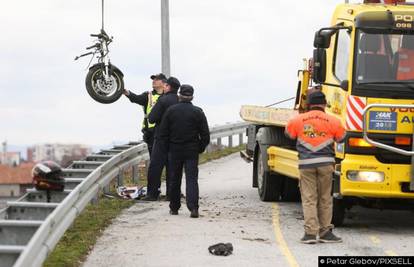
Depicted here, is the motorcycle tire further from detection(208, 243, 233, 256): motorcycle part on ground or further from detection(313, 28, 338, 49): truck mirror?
detection(208, 243, 233, 256): motorcycle part on ground

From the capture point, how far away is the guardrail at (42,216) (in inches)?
258

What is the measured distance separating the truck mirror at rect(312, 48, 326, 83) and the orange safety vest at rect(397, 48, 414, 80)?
0.99 meters

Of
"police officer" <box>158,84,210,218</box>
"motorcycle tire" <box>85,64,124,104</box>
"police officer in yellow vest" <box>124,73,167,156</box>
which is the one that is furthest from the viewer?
"motorcycle tire" <box>85,64,124,104</box>

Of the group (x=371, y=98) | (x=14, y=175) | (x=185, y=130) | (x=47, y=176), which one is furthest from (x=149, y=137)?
(x=47, y=176)

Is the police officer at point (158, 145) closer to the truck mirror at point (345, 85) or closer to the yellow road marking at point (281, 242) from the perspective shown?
the yellow road marking at point (281, 242)

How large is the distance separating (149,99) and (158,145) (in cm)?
131

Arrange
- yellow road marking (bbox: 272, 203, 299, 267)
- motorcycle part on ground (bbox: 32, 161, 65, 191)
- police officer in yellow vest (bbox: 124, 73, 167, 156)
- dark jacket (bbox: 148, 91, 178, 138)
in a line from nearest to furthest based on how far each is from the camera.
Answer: motorcycle part on ground (bbox: 32, 161, 65, 191), yellow road marking (bbox: 272, 203, 299, 267), dark jacket (bbox: 148, 91, 178, 138), police officer in yellow vest (bbox: 124, 73, 167, 156)

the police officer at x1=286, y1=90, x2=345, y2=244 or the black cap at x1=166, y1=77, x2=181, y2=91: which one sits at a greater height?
the black cap at x1=166, y1=77, x2=181, y2=91

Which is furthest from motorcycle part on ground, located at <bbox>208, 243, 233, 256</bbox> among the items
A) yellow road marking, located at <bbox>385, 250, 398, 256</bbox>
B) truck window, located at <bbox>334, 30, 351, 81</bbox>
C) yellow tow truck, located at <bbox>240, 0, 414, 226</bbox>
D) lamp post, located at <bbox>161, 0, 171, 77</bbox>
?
lamp post, located at <bbox>161, 0, 171, 77</bbox>

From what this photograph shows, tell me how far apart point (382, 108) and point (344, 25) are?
1.43 meters

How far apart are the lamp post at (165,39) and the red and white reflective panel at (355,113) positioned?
9451 millimetres

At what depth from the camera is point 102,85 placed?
15.4m

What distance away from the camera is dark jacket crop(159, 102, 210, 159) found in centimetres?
1251

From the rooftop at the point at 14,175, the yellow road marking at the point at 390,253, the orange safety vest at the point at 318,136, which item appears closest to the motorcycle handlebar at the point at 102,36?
the rooftop at the point at 14,175
